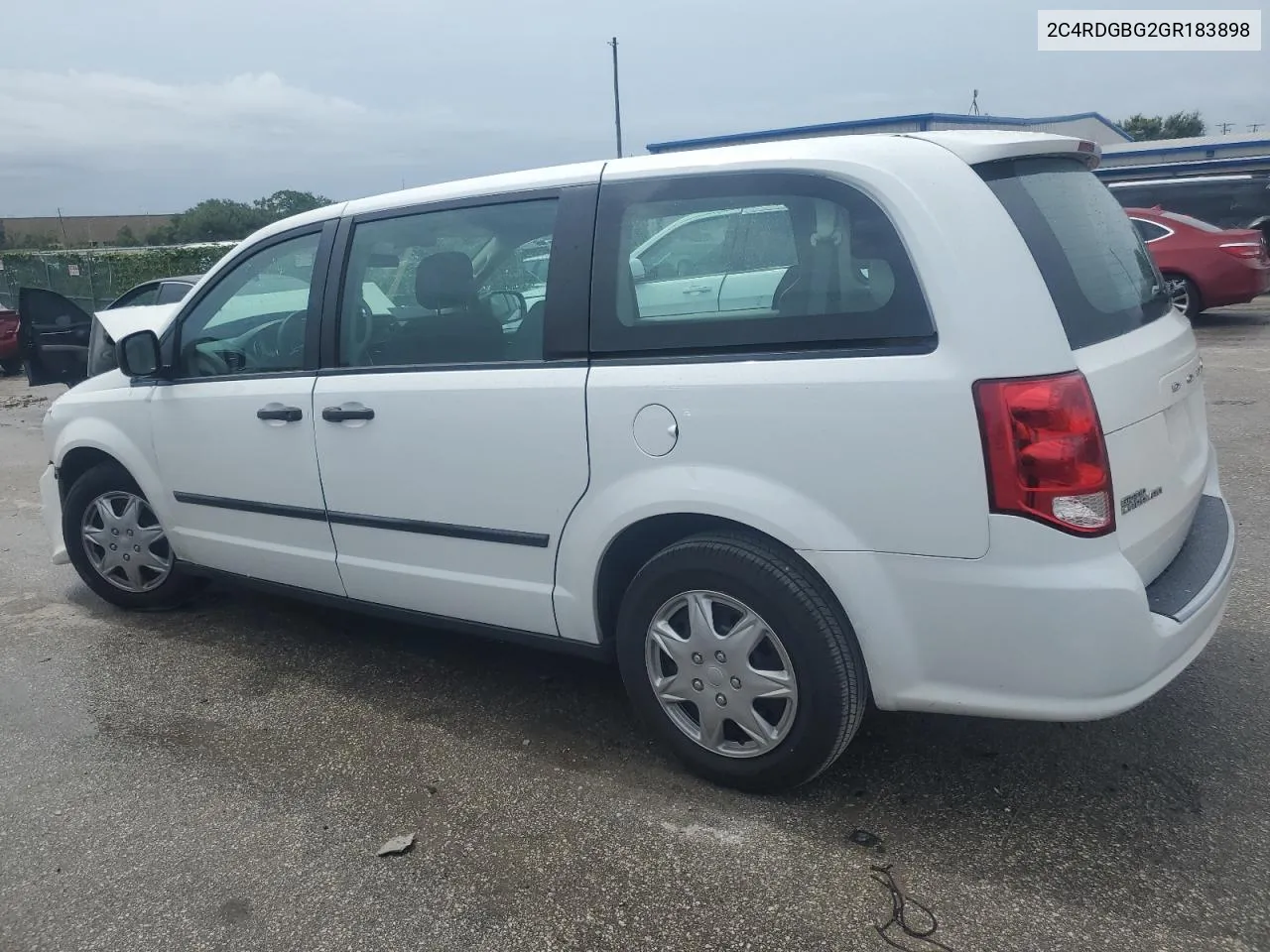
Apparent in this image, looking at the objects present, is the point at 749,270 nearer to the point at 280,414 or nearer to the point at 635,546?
the point at 635,546

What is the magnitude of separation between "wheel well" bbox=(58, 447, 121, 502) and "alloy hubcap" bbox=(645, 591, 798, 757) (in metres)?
2.96

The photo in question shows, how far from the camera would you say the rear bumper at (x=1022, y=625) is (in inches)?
98.7

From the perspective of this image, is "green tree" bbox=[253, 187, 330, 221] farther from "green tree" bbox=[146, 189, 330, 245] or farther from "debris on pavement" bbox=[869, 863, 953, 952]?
"debris on pavement" bbox=[869, 863, 953, 952]

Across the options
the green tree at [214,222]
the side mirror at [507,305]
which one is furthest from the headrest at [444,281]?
the green tree at [214,222]

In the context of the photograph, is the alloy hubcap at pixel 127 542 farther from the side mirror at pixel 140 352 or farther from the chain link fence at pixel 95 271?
the chain link fence at pixel 95 271

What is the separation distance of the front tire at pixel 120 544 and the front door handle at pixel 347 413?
1456mm

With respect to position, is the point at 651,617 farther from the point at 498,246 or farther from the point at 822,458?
the point at 498,246

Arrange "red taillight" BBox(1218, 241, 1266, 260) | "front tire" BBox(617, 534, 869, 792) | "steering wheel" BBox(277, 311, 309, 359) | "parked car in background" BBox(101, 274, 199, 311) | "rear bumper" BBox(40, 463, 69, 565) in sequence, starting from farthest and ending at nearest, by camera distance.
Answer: "red taillight" BBox(1218, 241, 1266, 260) < "parked car in background" BBox(101, 274, 199, 311) < "rear bumper" BBox(40, 463, 69, 565) < "steering wheel" BBox(277, 311, 309, 359) < "front tire" BBox(617, 534, 869, 792)

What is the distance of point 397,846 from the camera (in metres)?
2.94

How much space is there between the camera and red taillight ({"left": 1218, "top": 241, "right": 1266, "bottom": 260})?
12453 millimetres

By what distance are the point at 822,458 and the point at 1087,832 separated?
122cm

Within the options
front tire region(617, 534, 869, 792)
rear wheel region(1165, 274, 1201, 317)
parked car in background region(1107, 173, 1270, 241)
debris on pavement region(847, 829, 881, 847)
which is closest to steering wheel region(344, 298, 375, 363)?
front tire region(617, 534, 869, 792)

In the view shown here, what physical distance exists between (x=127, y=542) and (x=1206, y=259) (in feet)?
40.5

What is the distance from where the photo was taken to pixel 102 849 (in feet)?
9.90
